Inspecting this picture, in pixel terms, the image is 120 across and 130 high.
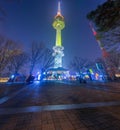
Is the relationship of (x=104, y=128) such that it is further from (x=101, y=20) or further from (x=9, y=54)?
(x=9, y=54)

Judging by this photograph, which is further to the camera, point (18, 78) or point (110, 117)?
point (18, 78)

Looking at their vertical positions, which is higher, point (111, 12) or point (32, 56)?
point (32, 56)

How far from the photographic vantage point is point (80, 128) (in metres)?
3.68

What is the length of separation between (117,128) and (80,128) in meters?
1.16

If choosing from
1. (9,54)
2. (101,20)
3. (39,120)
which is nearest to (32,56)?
(9,54)

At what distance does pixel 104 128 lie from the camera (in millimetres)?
3662

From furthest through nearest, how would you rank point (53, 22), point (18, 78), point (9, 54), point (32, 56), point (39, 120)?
point (53, 22) < point (18, 78) < point (32, 56) < point (9, 54) < point (39, 120)

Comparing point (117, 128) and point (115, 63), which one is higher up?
point (115, 63)

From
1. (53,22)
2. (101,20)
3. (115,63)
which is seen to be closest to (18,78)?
(115,63)

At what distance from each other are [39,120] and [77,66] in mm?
52520

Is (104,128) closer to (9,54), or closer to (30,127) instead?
(30,127)

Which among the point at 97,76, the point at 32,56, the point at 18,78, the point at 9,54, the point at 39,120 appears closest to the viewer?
the point at 39,120

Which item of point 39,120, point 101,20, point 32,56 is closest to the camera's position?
point 39,120

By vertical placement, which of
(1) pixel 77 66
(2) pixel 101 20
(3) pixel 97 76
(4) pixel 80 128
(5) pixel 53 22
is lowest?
(4) pixel 80 128
